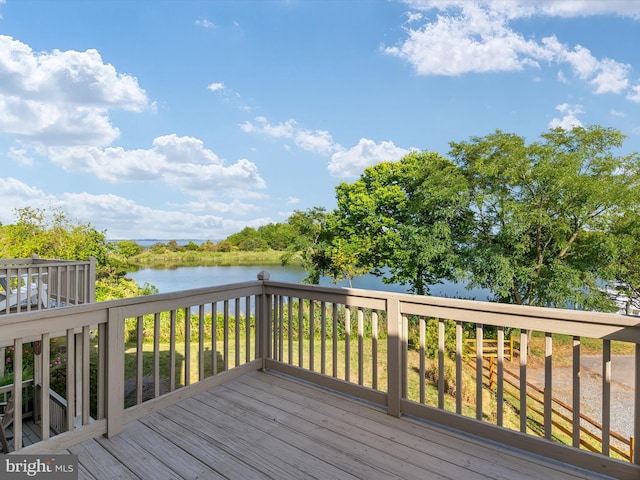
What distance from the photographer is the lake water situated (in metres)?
16.2

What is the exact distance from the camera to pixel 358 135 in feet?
67.4

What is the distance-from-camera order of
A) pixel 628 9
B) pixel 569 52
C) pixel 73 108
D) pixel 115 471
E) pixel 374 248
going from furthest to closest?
pixel 374 248 < pixel 569 52 < pixel 628 9 < pixel 73 108 < pixel 115 471

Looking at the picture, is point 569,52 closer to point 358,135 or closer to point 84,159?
point 358,135

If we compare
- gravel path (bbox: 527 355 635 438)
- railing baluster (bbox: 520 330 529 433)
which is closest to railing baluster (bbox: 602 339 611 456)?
railing baluster (bbox: 520 330 529 433)

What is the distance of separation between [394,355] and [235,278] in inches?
576

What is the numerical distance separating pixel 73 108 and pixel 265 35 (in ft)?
23.7

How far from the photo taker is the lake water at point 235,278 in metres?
16.2

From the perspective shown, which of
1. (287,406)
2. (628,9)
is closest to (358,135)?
(628,9)

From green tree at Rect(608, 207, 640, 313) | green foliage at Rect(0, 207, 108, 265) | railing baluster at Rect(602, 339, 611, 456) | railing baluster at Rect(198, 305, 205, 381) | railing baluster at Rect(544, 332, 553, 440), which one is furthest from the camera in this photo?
green foliage at Rect(0, 207, 108, 265)

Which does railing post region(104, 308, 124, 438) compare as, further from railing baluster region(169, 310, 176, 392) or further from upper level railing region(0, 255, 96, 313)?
upper level railing region(0, 255, 96, 313)

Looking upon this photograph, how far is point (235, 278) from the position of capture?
53.9 feet

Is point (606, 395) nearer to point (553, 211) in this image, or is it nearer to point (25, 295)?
point (25, 295)

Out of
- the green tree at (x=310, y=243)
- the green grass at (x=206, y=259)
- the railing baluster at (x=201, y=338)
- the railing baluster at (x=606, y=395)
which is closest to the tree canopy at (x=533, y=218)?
the green tree at (x=310, y=243)

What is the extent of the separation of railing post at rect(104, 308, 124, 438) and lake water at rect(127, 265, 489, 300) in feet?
45.2
